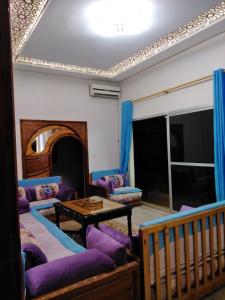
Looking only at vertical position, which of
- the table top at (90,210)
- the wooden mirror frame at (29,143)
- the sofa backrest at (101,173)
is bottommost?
the table top at (90,210)

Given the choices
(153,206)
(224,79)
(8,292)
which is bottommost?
(153,206)

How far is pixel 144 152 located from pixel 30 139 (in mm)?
2597

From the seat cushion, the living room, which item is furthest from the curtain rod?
the seat cushion

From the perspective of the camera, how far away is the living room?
3473 millimetres

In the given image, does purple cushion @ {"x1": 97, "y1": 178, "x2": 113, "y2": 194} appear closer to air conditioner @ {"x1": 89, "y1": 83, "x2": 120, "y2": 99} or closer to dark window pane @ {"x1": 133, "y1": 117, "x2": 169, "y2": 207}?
dark window pane @ {"x1": 133, "y1": 117, "x2": 169, "y2": 207}

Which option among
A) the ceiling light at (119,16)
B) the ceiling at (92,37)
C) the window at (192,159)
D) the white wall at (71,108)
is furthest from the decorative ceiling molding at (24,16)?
the window at (192,159)

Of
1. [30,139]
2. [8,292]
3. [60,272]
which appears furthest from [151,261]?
[30,139]

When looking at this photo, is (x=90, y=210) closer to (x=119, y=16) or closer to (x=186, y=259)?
(x=186, y=259)

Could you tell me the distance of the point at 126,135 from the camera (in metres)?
5.54

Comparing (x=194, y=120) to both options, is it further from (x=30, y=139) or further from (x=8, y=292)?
(x=8, y=292)

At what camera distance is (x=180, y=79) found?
4.30 meters

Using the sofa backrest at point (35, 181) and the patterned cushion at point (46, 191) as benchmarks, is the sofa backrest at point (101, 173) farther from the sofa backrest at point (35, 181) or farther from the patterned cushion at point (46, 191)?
the patterned cushion at point (46, 191)

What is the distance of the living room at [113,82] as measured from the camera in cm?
347

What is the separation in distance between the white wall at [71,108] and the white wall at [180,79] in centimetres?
84
